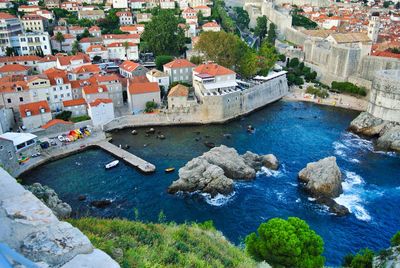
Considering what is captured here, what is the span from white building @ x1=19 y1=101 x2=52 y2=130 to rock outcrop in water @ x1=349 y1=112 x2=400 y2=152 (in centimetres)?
3626

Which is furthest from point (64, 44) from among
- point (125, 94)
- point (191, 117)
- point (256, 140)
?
point (256, 140)

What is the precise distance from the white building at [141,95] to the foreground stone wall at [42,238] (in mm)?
37814

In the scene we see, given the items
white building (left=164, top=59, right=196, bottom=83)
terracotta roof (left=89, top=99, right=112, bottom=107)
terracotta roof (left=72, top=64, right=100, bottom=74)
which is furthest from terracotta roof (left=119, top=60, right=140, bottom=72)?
terracotta roof (left=89, top=99, right=112, bottom=107)

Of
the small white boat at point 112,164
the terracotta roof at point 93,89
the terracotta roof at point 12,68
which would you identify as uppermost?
the terracotta roof at point 12,68

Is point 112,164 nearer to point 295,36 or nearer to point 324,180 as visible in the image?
point 324,180

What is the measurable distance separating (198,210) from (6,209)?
835 inches

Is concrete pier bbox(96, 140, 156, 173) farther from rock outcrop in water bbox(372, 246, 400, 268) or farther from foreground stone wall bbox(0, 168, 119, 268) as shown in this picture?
foreground stone wall bbox(0, 168, 119, 268)

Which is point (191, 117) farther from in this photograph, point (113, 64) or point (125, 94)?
point (113, 64)

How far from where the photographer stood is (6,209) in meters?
6.38

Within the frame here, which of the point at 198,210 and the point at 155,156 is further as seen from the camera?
the point at 155,156

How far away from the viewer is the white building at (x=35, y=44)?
57.8m

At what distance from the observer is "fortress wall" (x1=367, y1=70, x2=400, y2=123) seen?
42.1 m

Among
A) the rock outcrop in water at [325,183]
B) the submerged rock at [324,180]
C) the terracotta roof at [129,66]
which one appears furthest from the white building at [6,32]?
the rock outcrop in water at [325,183]

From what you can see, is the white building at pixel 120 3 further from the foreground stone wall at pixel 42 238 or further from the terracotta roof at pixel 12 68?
the foreground stone wall at pixel 42 238
